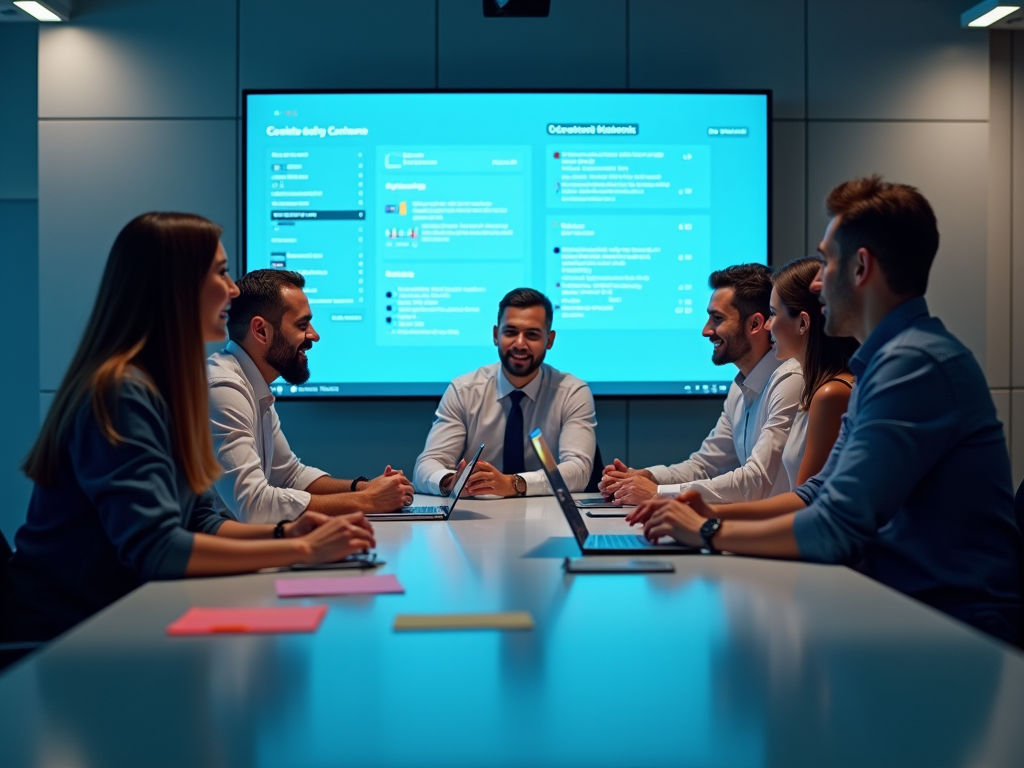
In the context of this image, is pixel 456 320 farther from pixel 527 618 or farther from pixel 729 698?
pixel 729 698

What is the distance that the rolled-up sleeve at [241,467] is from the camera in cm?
291

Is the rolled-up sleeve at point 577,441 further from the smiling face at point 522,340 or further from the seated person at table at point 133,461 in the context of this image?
the seated person at table at point 133,461

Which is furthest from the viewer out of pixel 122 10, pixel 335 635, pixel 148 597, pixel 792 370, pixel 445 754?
pixel 122 10

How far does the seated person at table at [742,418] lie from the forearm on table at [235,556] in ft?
4.81

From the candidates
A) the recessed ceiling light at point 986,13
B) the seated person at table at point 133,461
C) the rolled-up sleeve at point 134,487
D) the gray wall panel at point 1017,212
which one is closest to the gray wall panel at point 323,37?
the recessed ceiling light at point 986,13

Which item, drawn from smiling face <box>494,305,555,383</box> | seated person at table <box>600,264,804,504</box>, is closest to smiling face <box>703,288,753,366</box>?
seated person at table <box>600,264,804,504</box>

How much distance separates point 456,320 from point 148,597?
3429mm

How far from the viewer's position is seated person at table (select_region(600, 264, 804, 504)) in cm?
330

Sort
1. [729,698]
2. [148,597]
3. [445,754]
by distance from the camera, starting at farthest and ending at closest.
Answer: [148,597], [729,698], [445,754]

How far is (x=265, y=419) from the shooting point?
134 inches

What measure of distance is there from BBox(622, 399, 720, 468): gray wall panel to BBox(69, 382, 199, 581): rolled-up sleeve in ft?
11.4

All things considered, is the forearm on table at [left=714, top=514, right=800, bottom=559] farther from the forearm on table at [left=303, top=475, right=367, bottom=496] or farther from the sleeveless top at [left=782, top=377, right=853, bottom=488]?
the forearm on table at [left=303, top=475, right=367, bottom=496]

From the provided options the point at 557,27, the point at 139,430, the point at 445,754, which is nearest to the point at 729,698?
the point at 445,754

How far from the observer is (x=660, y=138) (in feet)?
16.5
